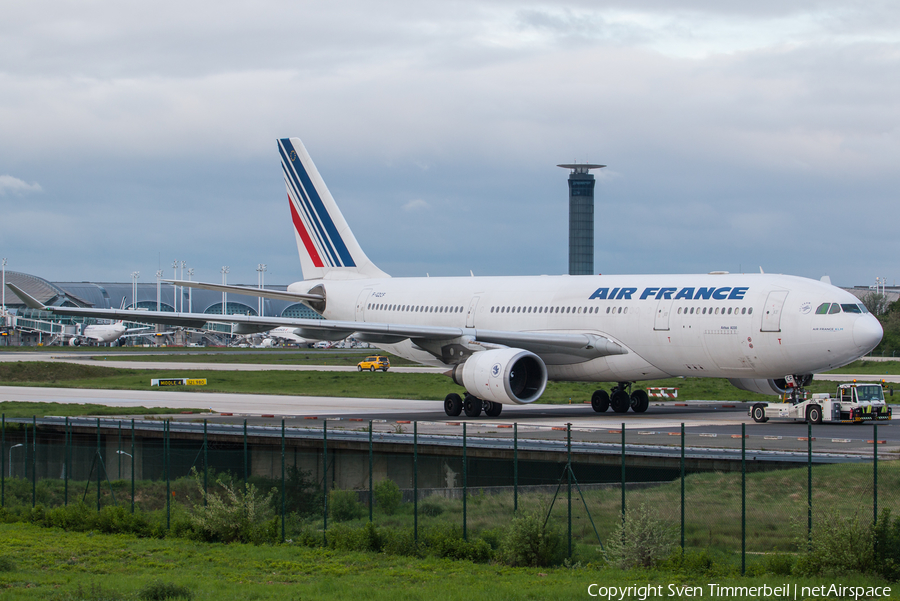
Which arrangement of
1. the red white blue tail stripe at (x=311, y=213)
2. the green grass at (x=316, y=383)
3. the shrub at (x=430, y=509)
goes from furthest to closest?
the green grass at (x=316, y=383) → the red white blue tail stripe at (x=311, y=213) → the shrub at (x=430, y=509)

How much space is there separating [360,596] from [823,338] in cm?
1880

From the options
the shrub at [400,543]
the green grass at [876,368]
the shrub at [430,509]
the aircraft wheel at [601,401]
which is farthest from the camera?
the green grass at [876,368]

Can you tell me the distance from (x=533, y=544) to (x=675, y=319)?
16234 mm

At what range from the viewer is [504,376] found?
3106 cm

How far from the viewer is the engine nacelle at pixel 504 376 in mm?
31225

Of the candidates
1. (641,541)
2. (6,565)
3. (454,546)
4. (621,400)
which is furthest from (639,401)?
(6,565)

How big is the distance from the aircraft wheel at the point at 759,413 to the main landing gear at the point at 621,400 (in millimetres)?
5497

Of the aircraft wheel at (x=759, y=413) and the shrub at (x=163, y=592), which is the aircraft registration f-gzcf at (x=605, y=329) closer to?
the aircraft wheel at (x=759, y=413)

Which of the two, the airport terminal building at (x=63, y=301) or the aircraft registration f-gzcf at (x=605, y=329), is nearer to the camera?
the aircraft registration f-gzcf at (x=605, y=329)

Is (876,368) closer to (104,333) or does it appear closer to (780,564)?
(780,564)

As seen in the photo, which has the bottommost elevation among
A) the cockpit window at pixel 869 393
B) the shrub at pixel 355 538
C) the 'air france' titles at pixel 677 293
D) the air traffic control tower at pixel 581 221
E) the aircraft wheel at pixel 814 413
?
the shrub at pixel 355 538

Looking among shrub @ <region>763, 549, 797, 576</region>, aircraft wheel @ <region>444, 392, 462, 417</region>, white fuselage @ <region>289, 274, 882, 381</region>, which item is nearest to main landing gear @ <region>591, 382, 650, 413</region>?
white fuselage @ <region>289, 274, 882, 381</region>

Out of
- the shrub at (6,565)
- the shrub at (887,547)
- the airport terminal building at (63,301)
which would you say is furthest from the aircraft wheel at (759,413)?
the airport terminal building at (63,301)

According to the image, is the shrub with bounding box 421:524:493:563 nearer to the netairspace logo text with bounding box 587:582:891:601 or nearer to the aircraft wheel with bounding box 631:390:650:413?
the netairspace logo text with bounding box 587:582:891:601
